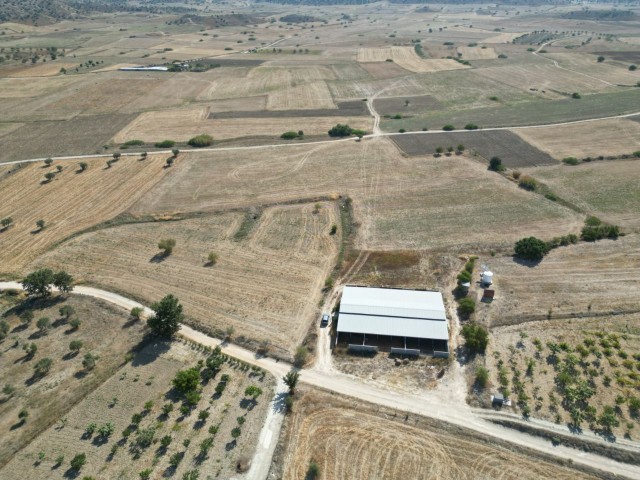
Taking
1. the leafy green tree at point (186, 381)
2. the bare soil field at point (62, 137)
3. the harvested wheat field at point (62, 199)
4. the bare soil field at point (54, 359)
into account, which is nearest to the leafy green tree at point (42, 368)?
the bare soil field at point (54, 359)

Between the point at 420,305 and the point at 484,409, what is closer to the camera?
the point at 484,409

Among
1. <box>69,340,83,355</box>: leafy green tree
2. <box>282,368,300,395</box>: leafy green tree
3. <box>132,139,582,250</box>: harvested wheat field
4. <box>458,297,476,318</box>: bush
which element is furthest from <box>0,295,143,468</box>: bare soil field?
<box>458,297,476,318</box>: bush

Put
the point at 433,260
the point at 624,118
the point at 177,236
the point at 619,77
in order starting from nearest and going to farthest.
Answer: the point at 433,260 → the point at 177,236 → the point at 624,118 → the point at 619,77

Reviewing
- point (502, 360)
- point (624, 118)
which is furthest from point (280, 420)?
point (624, 118)

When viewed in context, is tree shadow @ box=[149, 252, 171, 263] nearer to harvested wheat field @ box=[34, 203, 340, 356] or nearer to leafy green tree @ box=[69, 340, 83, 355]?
harvested wheat field @ box=[34, 203, 340, 356]

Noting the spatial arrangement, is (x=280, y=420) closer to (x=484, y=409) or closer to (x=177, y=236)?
(x=484, y=409)
